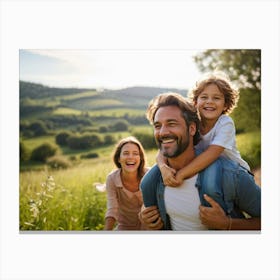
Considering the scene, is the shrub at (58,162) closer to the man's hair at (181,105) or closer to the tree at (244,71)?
the man's hair at (181,105)

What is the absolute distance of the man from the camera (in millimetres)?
5219

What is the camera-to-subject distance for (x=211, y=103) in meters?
5.27

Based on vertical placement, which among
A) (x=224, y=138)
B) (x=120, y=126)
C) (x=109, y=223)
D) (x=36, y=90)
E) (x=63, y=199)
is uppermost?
(x=36, y=90)

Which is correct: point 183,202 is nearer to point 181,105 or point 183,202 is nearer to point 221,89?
point 181,105

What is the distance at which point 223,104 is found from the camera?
211 inches

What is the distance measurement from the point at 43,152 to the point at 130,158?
95 centimetres

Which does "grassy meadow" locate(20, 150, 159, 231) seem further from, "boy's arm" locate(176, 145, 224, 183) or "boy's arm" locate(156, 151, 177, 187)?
"boy's arm" locate(176, 145, 224, 183)

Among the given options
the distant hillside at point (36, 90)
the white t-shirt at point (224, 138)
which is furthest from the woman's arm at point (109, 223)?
the distant hillside at point (36, 90)

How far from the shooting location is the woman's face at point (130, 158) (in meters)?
5.63

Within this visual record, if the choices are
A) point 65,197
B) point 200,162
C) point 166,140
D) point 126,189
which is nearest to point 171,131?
point 166,140

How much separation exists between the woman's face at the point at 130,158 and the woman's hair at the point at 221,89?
2.54ft

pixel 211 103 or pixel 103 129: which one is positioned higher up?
pixel 211 103
